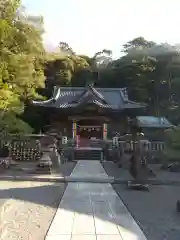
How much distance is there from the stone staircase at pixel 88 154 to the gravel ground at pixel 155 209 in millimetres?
8990

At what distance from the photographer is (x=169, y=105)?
104 ft

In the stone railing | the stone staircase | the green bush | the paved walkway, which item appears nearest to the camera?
the paved walkway

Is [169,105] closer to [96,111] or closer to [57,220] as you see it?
[96,111]

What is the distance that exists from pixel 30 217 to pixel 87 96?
21.2 metres

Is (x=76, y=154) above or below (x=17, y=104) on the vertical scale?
below

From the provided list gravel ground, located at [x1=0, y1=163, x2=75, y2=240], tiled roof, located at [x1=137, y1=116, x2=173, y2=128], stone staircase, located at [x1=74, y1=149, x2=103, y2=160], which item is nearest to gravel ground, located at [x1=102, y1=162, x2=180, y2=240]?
gravel ground, located at [x1=0, y1=163, x2=75, y2=240]

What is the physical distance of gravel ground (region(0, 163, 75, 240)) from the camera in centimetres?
541

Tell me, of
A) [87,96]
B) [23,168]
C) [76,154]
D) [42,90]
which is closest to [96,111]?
[87,96]

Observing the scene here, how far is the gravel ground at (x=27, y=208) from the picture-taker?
17.7 feet

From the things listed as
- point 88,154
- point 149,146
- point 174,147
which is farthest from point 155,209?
point 88,154

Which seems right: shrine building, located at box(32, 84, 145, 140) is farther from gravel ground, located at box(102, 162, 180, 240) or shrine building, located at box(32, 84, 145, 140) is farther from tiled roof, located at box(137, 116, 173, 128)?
gravel ground, located at box(102, 162, 180, 240)

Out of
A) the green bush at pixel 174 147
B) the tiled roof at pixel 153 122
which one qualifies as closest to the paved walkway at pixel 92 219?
the green bush at pixel 174 147

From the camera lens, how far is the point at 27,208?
7113 millimetres

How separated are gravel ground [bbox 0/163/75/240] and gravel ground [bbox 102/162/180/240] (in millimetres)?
1786
